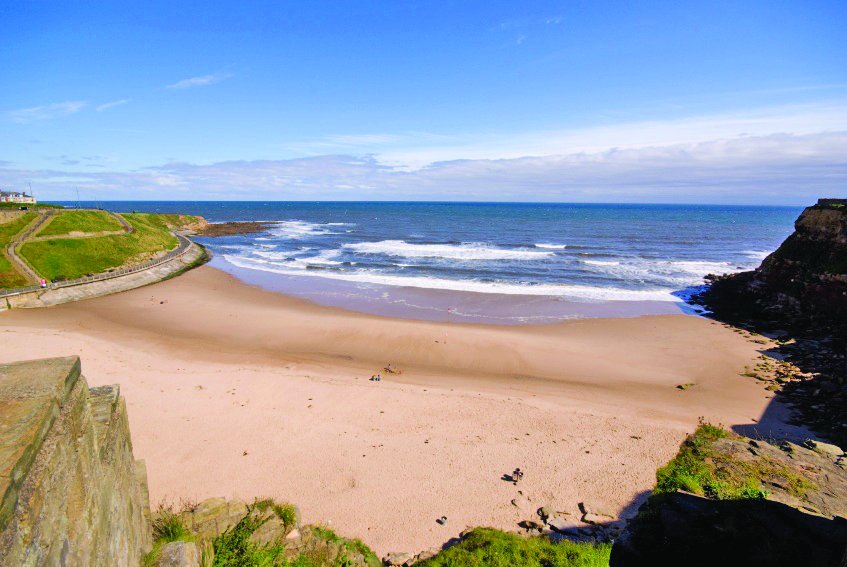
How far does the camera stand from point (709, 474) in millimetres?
12602

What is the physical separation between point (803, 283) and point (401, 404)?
1256 inches

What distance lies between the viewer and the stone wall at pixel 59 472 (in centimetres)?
292

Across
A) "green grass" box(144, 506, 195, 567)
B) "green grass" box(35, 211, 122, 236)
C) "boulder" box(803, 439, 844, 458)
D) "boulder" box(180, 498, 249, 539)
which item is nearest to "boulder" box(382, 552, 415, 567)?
"boulder" box(180, 498, 249, 539)

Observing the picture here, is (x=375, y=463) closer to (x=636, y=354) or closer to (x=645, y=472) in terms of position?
(x=645, y=472)

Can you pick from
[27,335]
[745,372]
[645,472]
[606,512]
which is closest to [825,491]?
[645,472]

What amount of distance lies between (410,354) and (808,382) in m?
18.7

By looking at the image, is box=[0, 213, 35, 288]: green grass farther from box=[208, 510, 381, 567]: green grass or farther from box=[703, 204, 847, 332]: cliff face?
box=[703, 204, 847, 332]: cliff face

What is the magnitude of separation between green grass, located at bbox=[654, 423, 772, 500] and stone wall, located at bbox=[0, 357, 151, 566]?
12.5m

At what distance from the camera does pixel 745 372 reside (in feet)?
71.2

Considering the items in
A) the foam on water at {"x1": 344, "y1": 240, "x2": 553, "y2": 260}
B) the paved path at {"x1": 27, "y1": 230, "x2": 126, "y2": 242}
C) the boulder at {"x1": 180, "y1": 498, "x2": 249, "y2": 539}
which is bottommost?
the boulder at {"x1": 180, "y1": 498, "x2": 249, "y2": 539}

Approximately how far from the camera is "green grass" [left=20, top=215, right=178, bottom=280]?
3712cm

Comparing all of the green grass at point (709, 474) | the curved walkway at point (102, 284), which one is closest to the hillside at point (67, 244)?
the curved walkway at point (102, 284)

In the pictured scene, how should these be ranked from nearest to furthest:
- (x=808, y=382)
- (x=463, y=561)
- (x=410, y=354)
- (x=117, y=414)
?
(x=117, y=414)
(x=463, y=561)
(x=808, y=382)
(x=410, y=354)

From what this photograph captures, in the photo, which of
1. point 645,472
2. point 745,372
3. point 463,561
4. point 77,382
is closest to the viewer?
point 77,382
